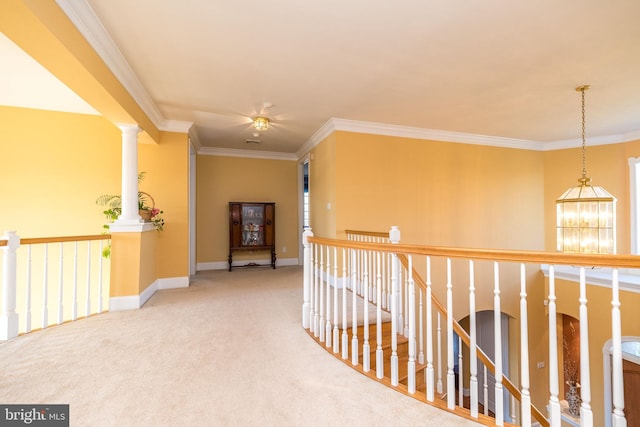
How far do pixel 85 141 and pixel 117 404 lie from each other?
3.82m

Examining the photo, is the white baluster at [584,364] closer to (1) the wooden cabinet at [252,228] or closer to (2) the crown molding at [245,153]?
(1) the wooden cabinet at [252,228]

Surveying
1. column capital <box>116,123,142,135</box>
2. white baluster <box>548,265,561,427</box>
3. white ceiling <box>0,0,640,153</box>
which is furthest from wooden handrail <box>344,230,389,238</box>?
column capital <box>116,123,142,135</box>

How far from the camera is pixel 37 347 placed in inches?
94.3

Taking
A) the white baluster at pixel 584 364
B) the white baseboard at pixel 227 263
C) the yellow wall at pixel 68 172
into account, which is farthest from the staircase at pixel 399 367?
the white baseboard at pixel 227 263

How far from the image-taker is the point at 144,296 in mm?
3664

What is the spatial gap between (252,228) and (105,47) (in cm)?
399

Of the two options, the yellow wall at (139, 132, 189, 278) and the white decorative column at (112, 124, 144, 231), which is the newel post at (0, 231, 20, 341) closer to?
the white decorative column at (112, 124, 144, 231)

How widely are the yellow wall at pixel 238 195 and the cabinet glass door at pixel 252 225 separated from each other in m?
0.36

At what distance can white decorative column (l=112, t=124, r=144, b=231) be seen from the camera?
3.48 meters

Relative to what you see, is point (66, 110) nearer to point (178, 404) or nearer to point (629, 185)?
point (178, 404)

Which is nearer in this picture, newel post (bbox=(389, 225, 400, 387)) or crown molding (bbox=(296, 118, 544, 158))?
newel post (bbox=(389, 225, 400, 387))

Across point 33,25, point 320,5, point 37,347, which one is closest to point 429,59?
point 320,5

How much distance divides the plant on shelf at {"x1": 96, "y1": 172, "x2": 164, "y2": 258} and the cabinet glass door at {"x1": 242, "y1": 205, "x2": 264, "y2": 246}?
1776mm

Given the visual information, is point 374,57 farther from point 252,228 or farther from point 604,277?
point 604,277
